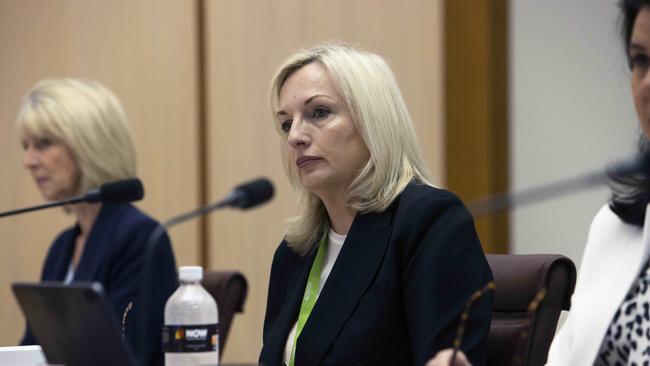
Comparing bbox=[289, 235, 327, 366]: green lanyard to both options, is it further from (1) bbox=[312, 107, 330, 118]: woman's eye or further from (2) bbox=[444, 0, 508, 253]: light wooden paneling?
(2) bbox=[444, 0, 508, 253]: light wooden paneling

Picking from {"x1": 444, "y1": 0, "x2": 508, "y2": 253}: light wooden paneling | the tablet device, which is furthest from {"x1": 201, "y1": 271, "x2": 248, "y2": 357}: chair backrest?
the tablet device

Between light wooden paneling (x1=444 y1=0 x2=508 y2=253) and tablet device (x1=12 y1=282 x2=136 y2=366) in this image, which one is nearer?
tablet device (x1=12 y1=282 x2=136 y2=366)

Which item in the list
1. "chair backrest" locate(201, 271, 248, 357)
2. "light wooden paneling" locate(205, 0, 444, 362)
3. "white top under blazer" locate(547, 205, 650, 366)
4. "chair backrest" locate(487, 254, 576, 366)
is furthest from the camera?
"light wooden paneling" locate(205, 0, 444, 362)

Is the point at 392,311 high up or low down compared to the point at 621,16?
down

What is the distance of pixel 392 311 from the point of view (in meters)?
2.58

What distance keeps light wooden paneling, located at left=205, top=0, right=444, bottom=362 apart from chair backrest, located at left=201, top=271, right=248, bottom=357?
1627 millimetres

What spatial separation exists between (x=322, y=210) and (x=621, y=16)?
1194 mm

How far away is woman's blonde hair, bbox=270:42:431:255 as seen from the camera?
2803mm

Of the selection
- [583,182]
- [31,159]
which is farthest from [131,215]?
[583,182]

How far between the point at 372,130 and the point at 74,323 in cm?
112

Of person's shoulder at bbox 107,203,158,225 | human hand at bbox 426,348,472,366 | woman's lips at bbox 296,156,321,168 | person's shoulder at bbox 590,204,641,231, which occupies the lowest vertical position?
person's shoulder at bbox 107,203,158,225

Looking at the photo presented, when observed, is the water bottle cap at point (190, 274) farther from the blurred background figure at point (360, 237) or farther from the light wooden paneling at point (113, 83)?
the light wooden paneling at point (113, 83)

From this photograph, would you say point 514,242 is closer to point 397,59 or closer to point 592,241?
point 397,59

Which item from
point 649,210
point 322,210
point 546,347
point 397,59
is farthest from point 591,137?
point 649,210
